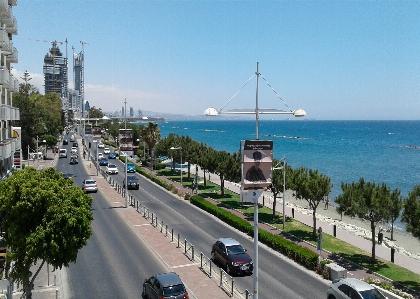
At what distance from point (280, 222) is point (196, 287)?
60.1ft

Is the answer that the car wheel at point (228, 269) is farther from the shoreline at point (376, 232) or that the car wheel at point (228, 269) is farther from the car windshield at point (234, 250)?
the shoreline at point (376, 232)

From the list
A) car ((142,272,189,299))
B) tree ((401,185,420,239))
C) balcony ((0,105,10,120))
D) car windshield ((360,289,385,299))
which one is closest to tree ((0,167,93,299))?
car ((142,272,189,299))

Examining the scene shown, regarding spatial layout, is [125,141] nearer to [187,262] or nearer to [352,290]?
[187,262]

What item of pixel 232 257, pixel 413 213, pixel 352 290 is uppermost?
pixel 413 213

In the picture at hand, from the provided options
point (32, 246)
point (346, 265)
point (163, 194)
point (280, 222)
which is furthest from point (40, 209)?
point (163, 194)

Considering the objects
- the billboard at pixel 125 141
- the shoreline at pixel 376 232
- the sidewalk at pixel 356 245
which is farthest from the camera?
the billboard at pixel 125 141

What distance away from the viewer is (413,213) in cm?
2364

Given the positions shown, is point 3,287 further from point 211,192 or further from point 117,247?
point 211,192

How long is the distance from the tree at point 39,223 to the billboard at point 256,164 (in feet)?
21.4

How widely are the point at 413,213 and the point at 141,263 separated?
1612cm

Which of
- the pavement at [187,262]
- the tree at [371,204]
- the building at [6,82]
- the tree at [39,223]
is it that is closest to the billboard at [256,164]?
the tree at [39,223]

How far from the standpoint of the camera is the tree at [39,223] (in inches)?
582

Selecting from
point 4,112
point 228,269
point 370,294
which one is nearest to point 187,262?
point 228,269

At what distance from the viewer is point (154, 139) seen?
70.8m
